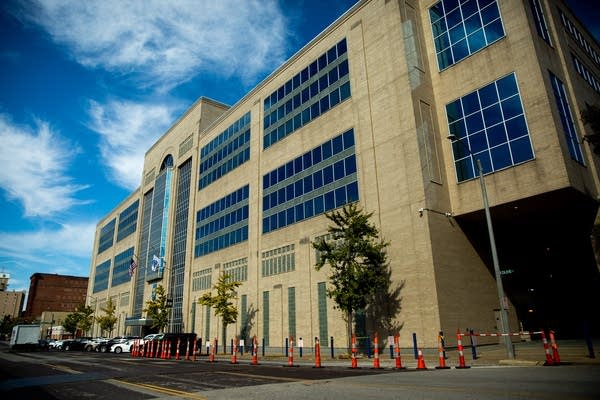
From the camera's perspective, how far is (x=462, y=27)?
30250 mm

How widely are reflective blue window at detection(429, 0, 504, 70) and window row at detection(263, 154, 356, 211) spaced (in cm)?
1039

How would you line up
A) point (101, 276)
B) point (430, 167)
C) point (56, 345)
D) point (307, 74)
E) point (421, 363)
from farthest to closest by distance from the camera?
point (101, 276), point (56, 345), point (307, 74), point (430, 167), point (421, 363)

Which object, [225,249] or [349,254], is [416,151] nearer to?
[349,254]

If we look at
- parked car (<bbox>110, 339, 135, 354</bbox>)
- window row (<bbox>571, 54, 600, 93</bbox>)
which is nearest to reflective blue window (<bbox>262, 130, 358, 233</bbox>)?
parked car (<bbox>110, 339, 135, 354</bbox>)

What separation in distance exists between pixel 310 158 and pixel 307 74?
914 cm

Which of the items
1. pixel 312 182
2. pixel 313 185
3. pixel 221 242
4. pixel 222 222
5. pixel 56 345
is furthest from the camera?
pixel 56 345

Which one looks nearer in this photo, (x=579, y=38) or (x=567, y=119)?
(x=567, y=119)

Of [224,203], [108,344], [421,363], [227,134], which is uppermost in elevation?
[227,134]

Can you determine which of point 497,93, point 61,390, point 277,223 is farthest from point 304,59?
point 61,390

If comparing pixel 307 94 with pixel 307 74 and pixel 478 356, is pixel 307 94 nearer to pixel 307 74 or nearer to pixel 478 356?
pixel 307 74

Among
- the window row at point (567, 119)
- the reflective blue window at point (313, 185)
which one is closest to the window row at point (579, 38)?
the window row at point (567, 119)

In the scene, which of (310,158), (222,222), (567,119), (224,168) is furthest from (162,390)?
(224,168)

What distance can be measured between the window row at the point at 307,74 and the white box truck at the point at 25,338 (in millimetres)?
40474

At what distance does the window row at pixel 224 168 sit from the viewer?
4719 cm
